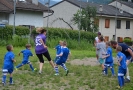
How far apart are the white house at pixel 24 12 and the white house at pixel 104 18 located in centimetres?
954

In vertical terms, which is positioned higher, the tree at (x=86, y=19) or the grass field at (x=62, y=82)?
the tree at (x=86, y=19)

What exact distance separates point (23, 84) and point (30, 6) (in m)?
30.6

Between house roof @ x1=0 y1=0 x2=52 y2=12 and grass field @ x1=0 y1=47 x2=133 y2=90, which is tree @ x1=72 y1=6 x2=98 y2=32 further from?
grass field @ x1=0 y1=47 x2=133 y2=90

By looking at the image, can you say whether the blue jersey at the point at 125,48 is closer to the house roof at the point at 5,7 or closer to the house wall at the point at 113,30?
the house roof at the point at 5,7

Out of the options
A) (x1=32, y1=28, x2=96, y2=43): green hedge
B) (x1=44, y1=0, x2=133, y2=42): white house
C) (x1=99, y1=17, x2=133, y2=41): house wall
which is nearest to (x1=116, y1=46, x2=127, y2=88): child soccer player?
(x1=32, y1=28, x2=96, y2=43): green hedge

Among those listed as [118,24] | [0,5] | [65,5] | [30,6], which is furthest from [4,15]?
[118,24]

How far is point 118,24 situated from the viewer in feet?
190

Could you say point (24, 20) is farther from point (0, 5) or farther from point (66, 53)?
point (66, 53)

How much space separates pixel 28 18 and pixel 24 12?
0.81 meters

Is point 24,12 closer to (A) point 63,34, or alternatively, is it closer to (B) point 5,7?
(B) point 5,7

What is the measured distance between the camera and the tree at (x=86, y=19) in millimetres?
43312

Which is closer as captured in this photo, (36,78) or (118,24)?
(36,78)

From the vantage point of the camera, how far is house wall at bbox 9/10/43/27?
3950 cm

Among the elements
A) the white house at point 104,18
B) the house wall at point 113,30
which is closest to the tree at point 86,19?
the white house at point 104,18
